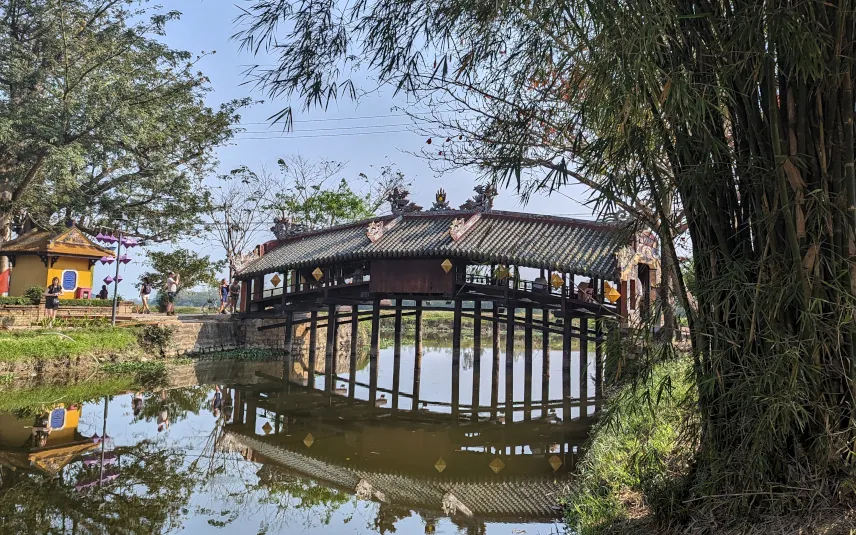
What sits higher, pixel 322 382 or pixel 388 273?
pixel 388 273

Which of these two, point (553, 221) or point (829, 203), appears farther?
point (553, 221)

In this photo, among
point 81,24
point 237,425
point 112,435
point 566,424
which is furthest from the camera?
point 81,24

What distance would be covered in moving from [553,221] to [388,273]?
4.19 meters

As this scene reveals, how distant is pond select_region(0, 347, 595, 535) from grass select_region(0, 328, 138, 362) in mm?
1679

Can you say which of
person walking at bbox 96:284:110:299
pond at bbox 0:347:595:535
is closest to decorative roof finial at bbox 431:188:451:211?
pond at bbox 0:347:595:535

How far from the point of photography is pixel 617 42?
193cm

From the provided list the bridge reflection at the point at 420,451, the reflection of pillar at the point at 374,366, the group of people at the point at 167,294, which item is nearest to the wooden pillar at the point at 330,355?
the reflection of pillar at the point at 374,366

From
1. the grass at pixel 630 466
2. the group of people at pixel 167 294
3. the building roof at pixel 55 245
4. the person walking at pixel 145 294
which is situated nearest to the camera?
the grass at pixel 630 466

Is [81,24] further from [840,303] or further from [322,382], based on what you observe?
[840,303]

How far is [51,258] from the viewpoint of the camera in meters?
15.2

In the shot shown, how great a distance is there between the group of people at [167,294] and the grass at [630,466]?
40.5 ft

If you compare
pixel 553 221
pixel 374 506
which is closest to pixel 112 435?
pixel 374 506

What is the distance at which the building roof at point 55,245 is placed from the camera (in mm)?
14984

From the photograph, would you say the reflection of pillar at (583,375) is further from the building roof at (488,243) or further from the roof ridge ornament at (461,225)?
the roof ridge ornament at (461,225)
